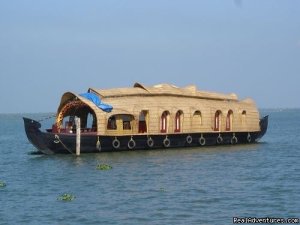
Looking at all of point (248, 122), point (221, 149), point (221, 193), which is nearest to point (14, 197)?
point (221, 193)

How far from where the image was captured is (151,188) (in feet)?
78.4

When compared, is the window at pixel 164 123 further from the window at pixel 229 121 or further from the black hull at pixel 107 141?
the window at pixel 229 121

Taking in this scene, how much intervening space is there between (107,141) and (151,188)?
37.8ft

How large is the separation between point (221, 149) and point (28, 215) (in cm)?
2163

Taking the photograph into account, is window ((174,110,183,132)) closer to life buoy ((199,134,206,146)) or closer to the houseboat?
the houseboat

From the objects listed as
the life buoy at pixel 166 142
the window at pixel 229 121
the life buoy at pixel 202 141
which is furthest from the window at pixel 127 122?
the window at pixel 229 121

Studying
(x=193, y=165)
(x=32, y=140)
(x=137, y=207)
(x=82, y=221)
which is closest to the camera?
(x=82, y=221)

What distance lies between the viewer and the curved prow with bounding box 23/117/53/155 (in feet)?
110

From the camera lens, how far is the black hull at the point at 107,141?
33906 millimetres

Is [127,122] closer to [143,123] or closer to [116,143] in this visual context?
[143,123]

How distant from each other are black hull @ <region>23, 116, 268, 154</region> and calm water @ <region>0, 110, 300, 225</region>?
1.73 feet

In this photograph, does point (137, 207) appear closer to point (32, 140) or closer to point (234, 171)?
point (234, 171)

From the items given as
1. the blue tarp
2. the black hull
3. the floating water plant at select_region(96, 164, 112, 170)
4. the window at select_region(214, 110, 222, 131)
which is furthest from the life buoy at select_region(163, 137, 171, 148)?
the floating water plant at select_region(96, 164, 112, 170)

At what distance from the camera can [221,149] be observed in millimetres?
39188
